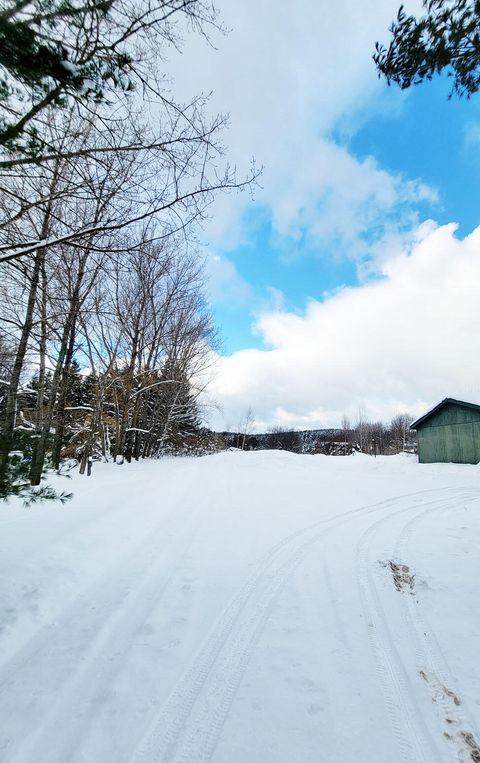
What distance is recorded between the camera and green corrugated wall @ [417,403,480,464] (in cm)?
2059

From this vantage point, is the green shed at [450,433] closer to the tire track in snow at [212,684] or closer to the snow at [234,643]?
the snow at [234,643]

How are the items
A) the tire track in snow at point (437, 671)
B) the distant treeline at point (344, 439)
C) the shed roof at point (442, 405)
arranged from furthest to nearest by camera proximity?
the distant treeline at point (344, 439) < the shed roof at point (442, 405) < the tire track in snow at point (437, 671)

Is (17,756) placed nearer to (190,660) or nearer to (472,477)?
(190,660)

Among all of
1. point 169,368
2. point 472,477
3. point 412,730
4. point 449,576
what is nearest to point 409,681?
point 412,730

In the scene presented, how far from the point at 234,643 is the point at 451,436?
78.1ft

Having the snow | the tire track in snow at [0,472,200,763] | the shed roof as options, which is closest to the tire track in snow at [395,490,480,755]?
the snow

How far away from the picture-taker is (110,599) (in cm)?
315

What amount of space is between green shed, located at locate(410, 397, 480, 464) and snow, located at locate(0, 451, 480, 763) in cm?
1864

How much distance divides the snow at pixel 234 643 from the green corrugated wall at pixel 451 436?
18641 millimetres

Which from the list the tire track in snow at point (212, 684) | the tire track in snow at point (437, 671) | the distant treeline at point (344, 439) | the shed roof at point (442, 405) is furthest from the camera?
the distant treeline at point (344, 439)

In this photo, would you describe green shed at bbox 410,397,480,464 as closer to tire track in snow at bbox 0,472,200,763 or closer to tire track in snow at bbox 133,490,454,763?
tire track in snow at bbox 133,490,454,763

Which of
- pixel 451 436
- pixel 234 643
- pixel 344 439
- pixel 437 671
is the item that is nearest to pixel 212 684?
pixel 234 643

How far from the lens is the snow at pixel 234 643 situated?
175 centimetres

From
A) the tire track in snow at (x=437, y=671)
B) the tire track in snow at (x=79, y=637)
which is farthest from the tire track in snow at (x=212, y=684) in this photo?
the tire track in snow at (x=437, y=671)
